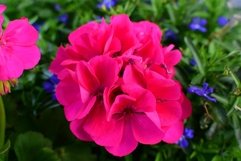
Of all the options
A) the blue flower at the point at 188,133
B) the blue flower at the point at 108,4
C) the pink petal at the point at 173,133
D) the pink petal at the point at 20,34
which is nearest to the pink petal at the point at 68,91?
the pink petal at the point at 20,34

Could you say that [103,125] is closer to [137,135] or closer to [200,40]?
[137,135]

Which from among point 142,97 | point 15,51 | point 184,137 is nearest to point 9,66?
point 15,51

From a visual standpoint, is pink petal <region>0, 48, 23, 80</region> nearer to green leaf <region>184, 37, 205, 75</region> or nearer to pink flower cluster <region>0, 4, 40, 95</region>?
pink flower cluster <region>0, 4, 40, 95</region>

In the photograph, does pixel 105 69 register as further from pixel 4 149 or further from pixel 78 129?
pixel 4 149

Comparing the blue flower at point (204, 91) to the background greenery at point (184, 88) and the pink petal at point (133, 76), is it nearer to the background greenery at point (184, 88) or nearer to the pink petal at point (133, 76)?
the background greenery at point (184, 88)

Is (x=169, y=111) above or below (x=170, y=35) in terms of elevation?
above

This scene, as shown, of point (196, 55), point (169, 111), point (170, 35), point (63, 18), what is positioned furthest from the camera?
point (63, 18)
